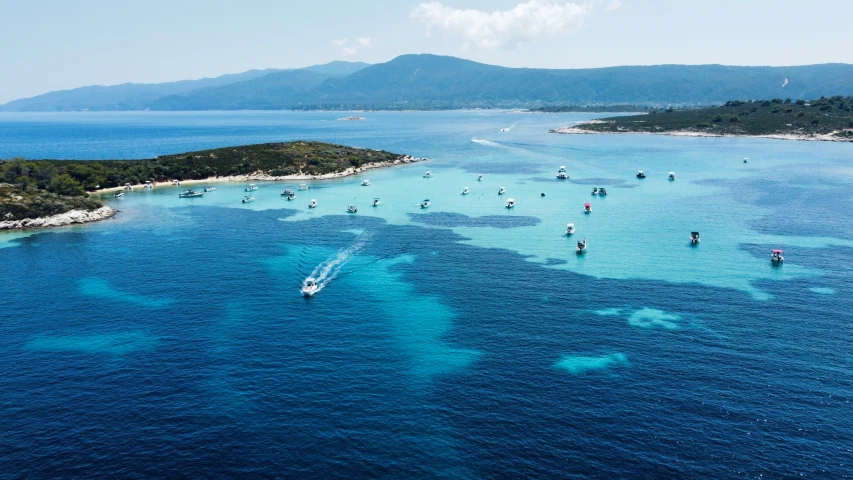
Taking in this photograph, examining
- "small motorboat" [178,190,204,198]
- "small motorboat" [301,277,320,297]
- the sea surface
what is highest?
"small motorboat" [178,190,204,198]

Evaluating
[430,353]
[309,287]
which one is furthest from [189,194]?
[430,353]

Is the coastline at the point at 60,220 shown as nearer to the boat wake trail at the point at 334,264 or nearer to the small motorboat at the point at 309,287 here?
the boat wake trail at the point at 334,264

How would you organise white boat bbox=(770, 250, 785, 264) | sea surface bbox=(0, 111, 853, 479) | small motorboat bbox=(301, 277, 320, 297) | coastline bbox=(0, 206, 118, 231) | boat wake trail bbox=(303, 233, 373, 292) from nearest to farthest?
sea surface bbox=(0, 111, 853, 479)
small motorboat bbox=(301, 277, 320, 297)
boat wake trail bbox=(303, 233, 373, 292)
white boat bbox=(770, 250, 785, 264)
coastline bbox=(0, 206, 118, 231)

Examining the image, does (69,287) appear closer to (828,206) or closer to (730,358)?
(730,358)


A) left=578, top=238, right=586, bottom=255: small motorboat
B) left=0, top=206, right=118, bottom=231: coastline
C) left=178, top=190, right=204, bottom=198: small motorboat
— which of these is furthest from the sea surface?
left=178, top=190, right=204, bottom=198: small motorboat

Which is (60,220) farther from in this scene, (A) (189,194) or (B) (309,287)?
(B) (309,287)

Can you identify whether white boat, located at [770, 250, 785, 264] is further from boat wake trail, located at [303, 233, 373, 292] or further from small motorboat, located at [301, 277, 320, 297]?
small motorboat, located at [301, 277, 320, 297]
